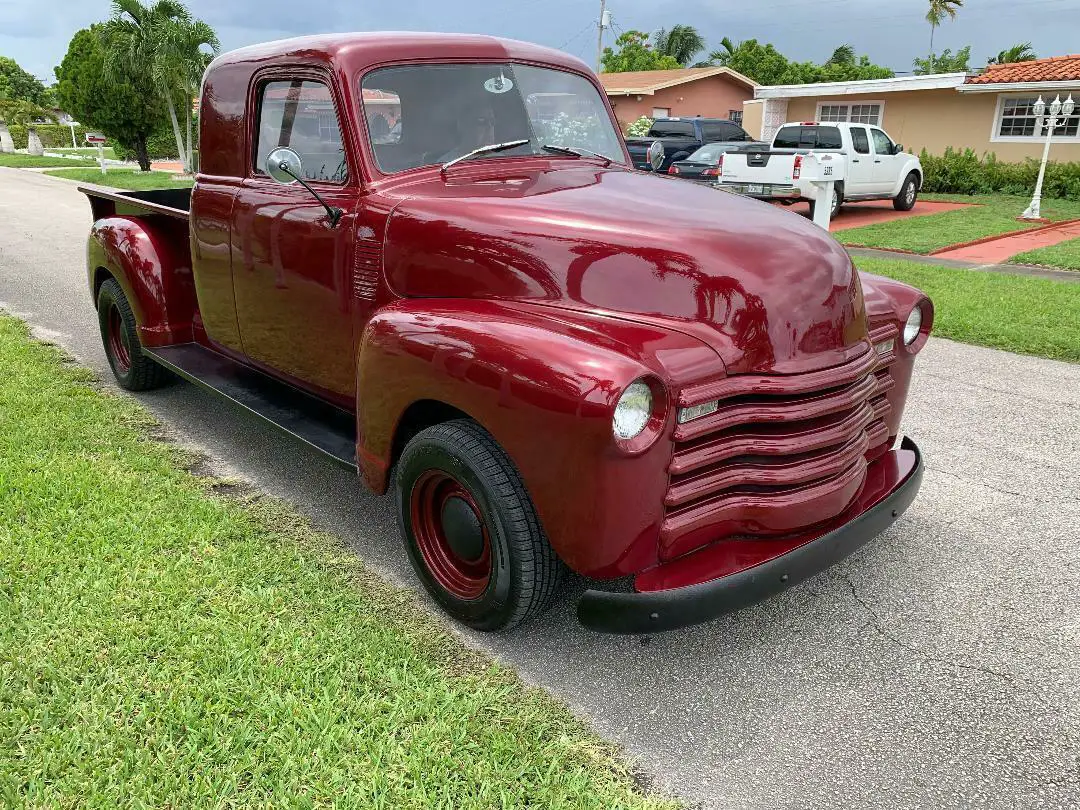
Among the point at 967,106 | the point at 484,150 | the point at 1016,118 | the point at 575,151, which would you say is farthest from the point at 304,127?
the point at 967,106

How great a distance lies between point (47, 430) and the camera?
462cm

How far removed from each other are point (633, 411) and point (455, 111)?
70.6 inches

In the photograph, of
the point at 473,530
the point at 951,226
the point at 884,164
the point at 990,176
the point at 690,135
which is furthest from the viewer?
the point at 990,176

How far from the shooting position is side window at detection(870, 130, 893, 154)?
17.1 meters

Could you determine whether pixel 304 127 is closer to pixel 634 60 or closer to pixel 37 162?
pixel 37 162

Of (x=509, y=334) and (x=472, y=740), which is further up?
(x=509, y=334)

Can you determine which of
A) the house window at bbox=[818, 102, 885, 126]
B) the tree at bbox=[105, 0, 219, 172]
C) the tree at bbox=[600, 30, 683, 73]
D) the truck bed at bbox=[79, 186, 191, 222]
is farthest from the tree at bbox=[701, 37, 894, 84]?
the truck bed at bbox=[79, 186, 191, 222]

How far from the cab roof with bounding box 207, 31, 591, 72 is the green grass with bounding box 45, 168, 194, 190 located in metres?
17.3

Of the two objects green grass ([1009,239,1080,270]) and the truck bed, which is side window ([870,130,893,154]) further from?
the truck bed

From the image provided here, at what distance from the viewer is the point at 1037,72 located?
2128 centimetres

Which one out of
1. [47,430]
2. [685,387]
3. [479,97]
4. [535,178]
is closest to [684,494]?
[685,387]

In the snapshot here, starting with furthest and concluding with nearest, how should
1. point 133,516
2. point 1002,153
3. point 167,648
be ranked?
1. point 1002,153
2. point 133,516
3. point 167,648

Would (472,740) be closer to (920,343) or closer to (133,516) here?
(133,516)

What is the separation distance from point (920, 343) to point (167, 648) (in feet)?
10.2
